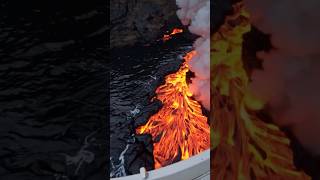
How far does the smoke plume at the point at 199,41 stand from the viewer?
1868 mm

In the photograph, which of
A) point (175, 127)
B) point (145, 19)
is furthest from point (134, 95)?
point (145, 19)

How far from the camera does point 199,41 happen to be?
1.88 meters

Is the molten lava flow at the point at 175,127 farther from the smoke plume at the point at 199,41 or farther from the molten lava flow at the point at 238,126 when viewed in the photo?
the molten lava flow at the point at 238,126

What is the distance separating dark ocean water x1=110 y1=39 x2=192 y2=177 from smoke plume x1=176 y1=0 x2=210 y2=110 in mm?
69

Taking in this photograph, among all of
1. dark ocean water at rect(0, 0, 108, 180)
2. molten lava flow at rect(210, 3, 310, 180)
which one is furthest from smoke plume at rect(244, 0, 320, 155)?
dark ocean water at rect(0, 0, 108, 180)

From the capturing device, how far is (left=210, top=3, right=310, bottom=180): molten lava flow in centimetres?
114

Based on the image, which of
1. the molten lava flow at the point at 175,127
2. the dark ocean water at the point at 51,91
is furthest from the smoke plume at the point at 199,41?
the dark ocean water at the point at 51,91

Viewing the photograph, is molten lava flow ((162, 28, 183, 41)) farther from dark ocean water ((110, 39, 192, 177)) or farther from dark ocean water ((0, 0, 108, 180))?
dark ocean water ((0, 0, 108, 180))

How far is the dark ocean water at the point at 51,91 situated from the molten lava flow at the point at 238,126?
2.12ft

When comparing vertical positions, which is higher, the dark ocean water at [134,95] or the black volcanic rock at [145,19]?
the black volcanic rock at [145,19]

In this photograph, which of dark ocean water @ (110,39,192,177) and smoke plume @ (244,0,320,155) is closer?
smoke plume @ (244,0,320,155)

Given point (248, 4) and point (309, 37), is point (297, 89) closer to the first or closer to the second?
point (309, 37)

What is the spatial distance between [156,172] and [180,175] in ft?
0.38

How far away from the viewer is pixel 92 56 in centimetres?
175
